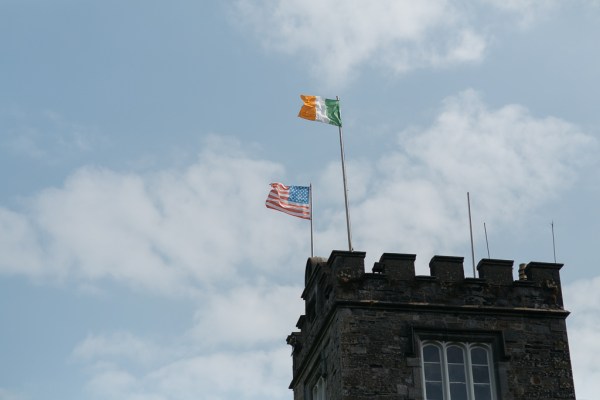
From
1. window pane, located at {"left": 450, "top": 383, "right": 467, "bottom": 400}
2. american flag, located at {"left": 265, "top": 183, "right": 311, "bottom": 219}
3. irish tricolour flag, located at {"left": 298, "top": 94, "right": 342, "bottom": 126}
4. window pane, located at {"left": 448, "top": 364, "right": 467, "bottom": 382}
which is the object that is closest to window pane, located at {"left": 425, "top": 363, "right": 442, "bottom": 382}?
window pane, located at {"left": 448, "top": 364, "right": 467, "bottom": 382}

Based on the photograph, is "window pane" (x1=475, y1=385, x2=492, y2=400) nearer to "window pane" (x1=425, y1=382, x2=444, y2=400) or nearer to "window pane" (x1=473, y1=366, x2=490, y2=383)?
"window pane" (x1=473, y1=366, x2=490, y2=383)

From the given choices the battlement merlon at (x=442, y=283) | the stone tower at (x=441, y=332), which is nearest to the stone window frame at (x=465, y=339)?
the stone tower at (x=441, y=332)

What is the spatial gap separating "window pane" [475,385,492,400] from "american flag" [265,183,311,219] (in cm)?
784

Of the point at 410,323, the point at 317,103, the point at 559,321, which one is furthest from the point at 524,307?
the point at 317,103

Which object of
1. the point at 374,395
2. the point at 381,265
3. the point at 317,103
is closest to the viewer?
the point at 374,395

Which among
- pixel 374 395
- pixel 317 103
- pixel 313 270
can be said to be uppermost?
pixel 317 103

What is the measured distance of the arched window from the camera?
3027 centimetres

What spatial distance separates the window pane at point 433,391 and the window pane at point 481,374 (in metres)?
0.89

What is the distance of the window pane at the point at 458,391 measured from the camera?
30223 millimetres

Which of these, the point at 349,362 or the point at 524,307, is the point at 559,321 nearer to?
the point at 524,307

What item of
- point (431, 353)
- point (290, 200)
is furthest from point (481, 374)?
point (290, 200)

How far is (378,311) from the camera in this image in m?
31.2

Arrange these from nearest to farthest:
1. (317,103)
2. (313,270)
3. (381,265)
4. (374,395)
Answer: (374,395)
(381,265)
(313,270)
(317,103)

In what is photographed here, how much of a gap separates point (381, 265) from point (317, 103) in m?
6.73
